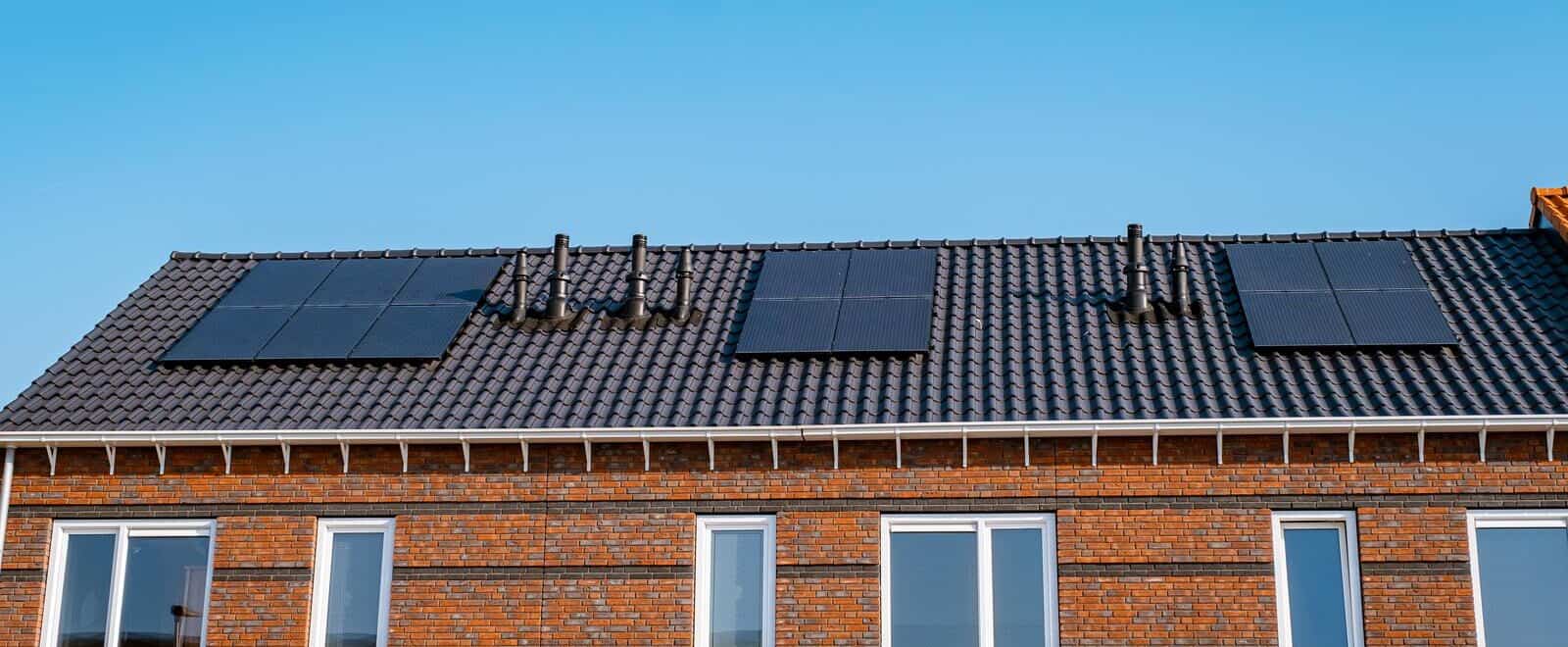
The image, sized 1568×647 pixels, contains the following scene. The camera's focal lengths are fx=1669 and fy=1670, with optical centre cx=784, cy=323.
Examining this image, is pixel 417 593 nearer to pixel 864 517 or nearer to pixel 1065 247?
pixel 864 517

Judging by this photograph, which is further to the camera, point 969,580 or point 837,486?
point 837,486

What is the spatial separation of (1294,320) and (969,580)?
14.1 feet

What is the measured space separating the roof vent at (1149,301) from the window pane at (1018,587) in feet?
10.3

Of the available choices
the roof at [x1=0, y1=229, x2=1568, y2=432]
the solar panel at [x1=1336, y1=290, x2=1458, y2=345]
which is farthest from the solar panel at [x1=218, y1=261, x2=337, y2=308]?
the solar panel at [x1=1336, y1=290, x2=1458, y2=345]

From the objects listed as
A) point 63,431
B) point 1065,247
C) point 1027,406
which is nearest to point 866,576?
point 1027,406

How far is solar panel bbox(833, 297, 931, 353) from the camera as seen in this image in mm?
15945

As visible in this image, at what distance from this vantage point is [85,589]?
15.1 m

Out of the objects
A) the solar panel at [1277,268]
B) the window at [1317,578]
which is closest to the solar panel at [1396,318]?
the solar panel at [1277,268]

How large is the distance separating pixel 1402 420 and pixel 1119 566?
8.66 feet

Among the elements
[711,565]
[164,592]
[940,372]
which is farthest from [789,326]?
[164,592]

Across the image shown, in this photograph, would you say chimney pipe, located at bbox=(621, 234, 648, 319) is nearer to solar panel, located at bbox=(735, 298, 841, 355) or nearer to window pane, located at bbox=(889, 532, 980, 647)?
solar panel, located at bbox=(735, 298, 841, 355)

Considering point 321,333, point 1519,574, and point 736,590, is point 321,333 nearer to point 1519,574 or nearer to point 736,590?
point 736,590

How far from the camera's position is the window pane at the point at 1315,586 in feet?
45.4

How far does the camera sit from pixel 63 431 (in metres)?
15.1
